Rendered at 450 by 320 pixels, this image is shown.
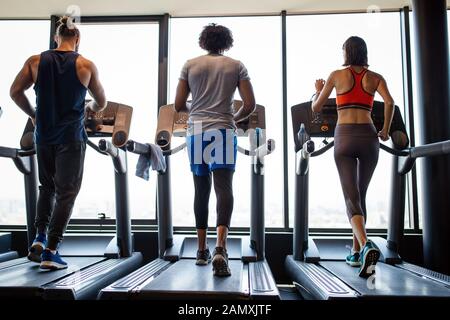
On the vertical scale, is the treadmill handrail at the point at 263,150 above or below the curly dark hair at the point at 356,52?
below

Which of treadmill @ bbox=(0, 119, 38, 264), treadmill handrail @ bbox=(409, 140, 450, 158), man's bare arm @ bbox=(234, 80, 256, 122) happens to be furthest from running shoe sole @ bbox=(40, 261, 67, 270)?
treadmill handrail @ bbox=(409, 140, 450, 158)

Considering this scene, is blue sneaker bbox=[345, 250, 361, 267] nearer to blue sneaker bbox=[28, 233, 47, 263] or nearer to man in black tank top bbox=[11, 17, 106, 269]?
man in black tank top bbox=[11, 17, 106, 269]

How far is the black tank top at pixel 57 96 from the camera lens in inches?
87.1

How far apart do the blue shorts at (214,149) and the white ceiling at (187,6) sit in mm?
2214

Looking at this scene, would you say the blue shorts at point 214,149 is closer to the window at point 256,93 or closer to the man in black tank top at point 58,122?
the man in black tank top at point 58,122

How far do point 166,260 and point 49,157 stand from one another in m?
1.26

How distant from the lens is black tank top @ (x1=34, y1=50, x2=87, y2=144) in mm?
2213

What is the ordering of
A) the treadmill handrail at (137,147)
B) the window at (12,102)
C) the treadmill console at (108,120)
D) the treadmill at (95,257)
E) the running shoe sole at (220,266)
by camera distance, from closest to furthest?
the treadmill at (95,257), the running shoe sole at (220,266), the treadmill handrail at (137,147), the treadmill console at (108,120), the window at (12,102)

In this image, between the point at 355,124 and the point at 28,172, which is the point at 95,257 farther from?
the point at 355,124

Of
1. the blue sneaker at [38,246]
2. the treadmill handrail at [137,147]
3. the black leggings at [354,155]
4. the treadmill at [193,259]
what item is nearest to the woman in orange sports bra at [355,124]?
the black leggings at [354,155]

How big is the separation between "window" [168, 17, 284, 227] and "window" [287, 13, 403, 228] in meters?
0.14

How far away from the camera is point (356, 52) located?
91.1 inches

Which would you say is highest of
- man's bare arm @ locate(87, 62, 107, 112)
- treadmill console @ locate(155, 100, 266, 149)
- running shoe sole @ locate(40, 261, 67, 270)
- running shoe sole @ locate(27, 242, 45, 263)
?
man's bare arm @ locate(87, 62, 107, 112)
